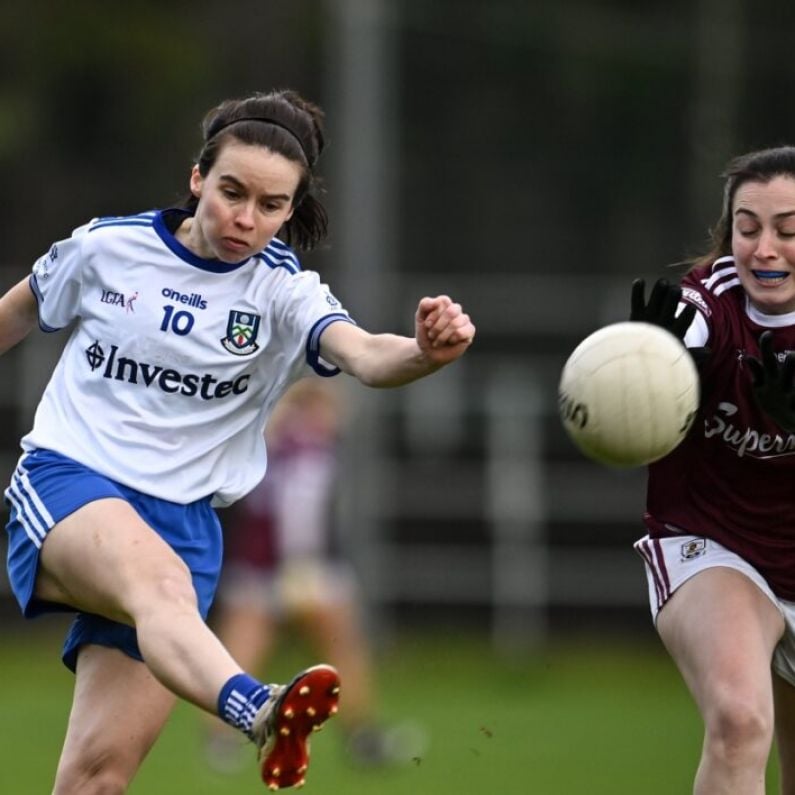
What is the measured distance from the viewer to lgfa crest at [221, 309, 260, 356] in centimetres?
549

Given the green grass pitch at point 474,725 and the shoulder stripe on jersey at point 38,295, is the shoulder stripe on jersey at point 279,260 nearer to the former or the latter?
the shoulder stripe on jersey at point 38,295

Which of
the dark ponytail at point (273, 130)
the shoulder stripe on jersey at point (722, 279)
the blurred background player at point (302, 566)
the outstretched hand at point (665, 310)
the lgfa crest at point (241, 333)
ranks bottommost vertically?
the blurred background player at point (302, 566)

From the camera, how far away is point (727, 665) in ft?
17.5

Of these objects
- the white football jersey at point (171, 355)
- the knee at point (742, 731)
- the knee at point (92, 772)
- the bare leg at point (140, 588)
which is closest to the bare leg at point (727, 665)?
the knee at point (742, 731)

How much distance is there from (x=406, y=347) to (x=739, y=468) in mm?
1231

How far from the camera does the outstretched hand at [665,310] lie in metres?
5.60

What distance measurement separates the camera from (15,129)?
18188 mm

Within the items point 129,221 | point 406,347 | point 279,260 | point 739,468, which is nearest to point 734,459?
point 739,468

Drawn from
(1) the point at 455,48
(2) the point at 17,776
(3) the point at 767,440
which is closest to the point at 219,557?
(3) the point at 767,440

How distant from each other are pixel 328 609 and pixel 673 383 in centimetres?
614

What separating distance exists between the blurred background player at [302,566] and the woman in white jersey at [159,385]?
17.0 feet

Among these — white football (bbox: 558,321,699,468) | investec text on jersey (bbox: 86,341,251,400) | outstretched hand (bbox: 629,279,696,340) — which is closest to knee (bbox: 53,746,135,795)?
investec text on jersey (bbox: 86,341,251,400)

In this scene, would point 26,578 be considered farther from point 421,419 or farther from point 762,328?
point 421,419

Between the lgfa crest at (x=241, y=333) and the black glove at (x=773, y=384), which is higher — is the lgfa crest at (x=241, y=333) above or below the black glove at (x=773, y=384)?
above
